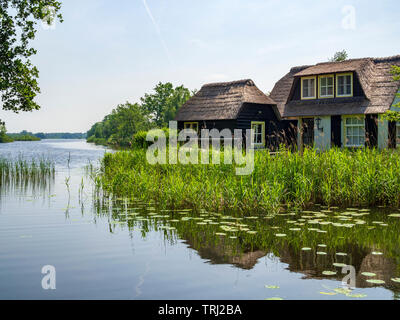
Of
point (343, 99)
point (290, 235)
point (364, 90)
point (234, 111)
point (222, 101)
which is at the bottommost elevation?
point (290, 235)

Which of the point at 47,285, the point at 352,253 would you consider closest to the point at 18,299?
the point at 47,285

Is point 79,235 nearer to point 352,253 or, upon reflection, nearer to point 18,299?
point 18,299

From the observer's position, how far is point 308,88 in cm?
2612

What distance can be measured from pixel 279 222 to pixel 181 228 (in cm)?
195

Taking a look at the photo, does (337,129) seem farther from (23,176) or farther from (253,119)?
(23,176)

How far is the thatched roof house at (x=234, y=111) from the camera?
2541 cm

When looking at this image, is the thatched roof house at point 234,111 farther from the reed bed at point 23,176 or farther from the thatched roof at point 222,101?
the reed bed at point 23,176

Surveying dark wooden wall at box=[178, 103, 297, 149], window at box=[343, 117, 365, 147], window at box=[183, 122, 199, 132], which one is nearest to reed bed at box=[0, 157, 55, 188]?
dark wooden wall at box=[178, 103, 297, 149]

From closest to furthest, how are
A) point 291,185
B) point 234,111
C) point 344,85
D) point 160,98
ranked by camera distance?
point 291,185, point 344,85, point 234,111, point 160,98

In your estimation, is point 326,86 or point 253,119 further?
point 253,119

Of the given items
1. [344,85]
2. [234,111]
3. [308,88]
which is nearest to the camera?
[344,85]

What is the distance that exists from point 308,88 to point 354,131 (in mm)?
4546

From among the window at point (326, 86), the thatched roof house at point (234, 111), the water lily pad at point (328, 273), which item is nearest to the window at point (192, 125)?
the thatched roof house at point (234, 111)

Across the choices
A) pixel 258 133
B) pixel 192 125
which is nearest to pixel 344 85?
pixel 258 133
